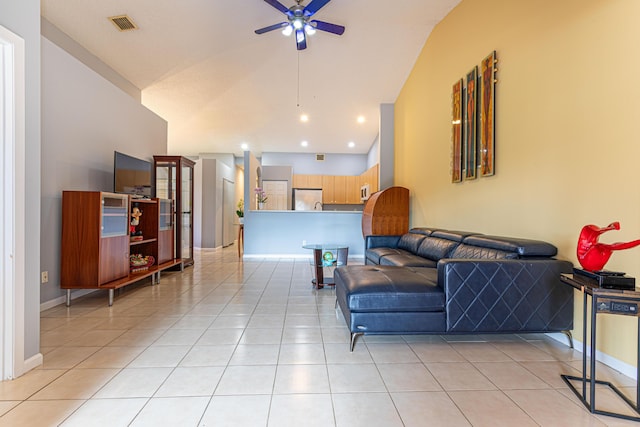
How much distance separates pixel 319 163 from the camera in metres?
9.89

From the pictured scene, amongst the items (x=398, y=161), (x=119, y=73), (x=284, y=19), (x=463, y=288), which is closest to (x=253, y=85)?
(x=284, y=19)

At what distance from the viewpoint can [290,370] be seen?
75.0 inches

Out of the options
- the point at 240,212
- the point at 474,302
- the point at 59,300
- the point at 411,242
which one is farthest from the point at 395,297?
the point at 240,212

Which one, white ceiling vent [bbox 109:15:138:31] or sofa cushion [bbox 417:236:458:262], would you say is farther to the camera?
white ceiling vent [bbox 109:15:138:31]

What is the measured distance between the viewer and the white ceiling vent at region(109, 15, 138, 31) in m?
3.57

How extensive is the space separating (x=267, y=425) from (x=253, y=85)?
568 cm

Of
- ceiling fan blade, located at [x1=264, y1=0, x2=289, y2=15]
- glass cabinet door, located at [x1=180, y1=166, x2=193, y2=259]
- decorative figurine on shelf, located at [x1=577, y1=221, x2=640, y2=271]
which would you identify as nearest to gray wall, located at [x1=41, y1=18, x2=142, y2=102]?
glass cabinet door, located at [x1=180, y1=166, x2=193, y2=259]

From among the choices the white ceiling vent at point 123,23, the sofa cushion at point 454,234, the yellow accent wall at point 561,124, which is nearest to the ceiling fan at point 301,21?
the white ceiling vent at point 123,23

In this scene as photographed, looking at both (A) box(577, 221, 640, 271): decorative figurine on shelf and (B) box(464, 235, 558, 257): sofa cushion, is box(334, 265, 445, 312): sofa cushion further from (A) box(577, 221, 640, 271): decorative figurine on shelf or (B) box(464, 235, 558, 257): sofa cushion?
(A) box(577, 221, 640, 271): decorative figurine on shelf

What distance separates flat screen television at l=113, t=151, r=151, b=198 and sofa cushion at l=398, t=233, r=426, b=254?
401 cm

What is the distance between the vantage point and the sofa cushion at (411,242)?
13.6 ft

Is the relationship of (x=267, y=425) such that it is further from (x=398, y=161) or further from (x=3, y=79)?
(x=398, y=161)

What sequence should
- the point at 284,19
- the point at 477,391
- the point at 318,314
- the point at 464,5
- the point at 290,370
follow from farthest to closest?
the point at 284,19
the point at 464,5
the point at 318,314
the point at 290,370
the point at 477,391

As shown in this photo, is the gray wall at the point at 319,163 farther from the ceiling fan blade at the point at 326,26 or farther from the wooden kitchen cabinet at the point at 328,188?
the ceiling fan blade at the point at 326,26
